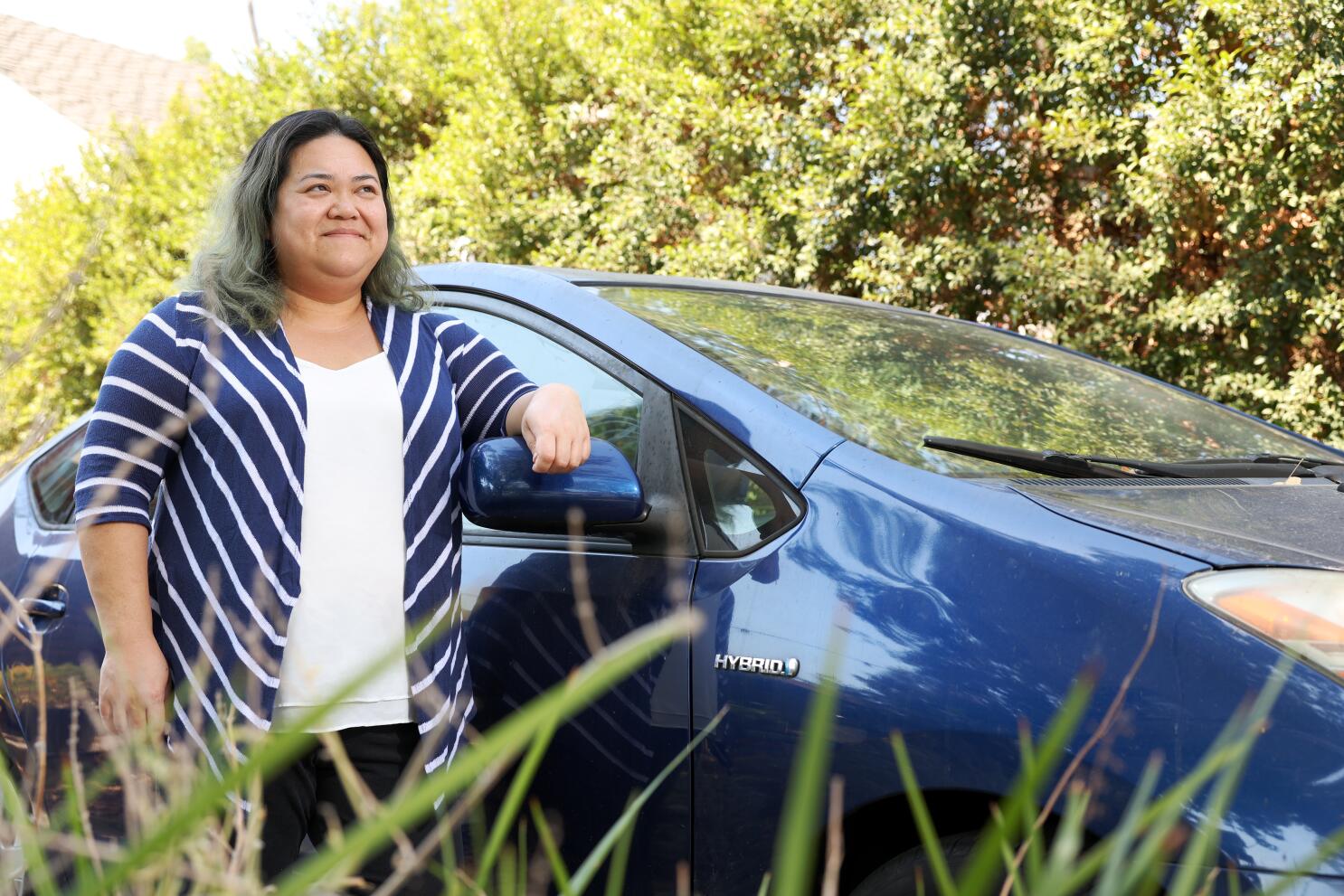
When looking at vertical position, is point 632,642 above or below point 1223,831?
above

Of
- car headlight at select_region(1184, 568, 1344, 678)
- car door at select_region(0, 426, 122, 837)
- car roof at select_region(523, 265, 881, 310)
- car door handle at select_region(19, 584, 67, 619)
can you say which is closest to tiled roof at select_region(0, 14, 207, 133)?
car door at select_region(0, 426, 122, 837)

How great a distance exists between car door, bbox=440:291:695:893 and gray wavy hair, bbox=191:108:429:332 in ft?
1.14

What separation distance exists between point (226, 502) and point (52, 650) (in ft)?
3.67

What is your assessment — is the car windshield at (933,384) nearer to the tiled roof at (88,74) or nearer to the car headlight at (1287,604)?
the car headlight at (1287,604)

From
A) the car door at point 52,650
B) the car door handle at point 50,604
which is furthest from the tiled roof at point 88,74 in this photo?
the car door handle at point 50,604

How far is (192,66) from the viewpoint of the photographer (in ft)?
108

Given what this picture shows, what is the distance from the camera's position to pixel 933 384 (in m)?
2.54

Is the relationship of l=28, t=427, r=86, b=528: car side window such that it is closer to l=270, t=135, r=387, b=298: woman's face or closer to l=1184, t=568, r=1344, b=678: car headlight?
l=270, t=135, r=387, b=298: woman's face

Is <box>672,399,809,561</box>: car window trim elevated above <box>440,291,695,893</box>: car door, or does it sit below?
above

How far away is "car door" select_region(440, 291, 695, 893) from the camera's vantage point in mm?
2062

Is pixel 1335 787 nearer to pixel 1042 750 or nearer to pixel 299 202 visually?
pixel 1042 750

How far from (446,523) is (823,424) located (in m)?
0.63

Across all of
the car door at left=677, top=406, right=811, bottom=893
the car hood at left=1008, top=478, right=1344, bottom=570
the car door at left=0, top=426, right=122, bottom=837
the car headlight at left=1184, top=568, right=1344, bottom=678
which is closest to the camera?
the car headlight at left=1184, top=568, right=1344, bottom=678

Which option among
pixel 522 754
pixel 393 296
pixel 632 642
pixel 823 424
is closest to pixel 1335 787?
pixel 823 424
